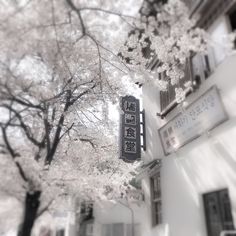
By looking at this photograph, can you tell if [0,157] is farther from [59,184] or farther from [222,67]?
[222,67]

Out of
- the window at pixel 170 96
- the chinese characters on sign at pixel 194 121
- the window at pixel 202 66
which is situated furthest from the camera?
the window at pixel 170 96

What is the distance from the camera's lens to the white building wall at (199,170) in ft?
26.0

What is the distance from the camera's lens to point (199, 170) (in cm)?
911

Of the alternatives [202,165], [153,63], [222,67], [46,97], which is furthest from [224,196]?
[153,63]

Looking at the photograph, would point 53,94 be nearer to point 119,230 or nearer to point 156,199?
point 156,199

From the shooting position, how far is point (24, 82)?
837 centimetres

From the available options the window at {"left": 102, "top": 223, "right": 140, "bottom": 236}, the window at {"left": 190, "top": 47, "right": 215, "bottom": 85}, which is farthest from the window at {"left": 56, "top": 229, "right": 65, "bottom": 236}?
the window at {"left": 190, "top": 47, "right": 215, "bottom": 85}

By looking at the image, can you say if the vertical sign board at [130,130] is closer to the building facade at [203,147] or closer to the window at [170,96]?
the building facade at [203,147]

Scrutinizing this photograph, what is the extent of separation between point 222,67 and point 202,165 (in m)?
2.85

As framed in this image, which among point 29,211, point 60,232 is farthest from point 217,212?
point 60,232

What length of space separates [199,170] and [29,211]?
16.3ft

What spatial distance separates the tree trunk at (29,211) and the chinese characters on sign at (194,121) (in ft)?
15.9

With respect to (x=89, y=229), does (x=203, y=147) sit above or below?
above

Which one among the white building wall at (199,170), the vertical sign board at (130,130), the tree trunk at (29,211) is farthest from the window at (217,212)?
the tree trunk at (29,211)
